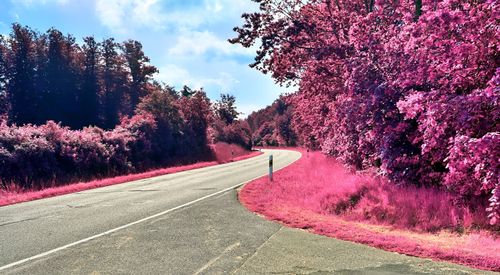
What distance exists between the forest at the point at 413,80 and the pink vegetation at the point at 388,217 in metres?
0.51

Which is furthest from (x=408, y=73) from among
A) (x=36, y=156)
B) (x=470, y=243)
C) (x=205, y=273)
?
(x=36, y=156)

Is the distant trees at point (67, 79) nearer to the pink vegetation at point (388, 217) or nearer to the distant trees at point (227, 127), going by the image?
the distant trees at point (227, 127)

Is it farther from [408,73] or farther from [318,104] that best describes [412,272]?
[318,104]

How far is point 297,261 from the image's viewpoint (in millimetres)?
5336

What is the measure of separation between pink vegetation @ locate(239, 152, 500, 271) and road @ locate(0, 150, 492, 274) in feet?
1.42

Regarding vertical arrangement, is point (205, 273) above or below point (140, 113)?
below

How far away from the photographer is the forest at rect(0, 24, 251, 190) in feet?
60.3

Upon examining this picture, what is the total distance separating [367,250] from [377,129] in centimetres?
531

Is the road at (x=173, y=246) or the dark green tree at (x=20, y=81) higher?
the dark green tree at (x=20, y=81)

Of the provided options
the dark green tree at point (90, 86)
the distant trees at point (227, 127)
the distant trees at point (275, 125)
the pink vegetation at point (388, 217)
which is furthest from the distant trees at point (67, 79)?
the pink vegetation at point (388, 217)

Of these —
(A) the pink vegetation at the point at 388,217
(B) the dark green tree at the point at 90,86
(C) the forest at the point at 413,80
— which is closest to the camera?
(A) the pink vegetation at the point at 388,217

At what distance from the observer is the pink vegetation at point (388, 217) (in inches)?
232

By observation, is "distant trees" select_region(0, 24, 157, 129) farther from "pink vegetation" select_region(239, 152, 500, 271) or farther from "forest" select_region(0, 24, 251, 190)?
"pink vegetation" select_region(239, 152, 500, 271)

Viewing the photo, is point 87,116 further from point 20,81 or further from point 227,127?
point 227,127
